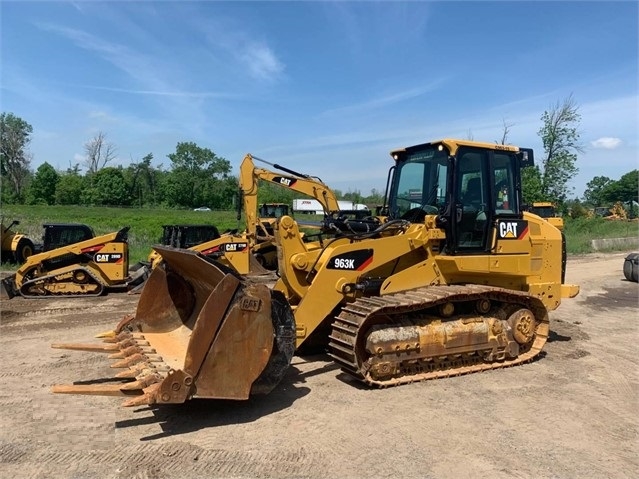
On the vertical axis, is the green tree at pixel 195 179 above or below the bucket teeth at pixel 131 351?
above

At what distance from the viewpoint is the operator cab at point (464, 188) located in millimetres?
6695

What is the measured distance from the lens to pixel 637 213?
164ft

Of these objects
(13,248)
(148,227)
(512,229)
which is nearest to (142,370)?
(512,229)

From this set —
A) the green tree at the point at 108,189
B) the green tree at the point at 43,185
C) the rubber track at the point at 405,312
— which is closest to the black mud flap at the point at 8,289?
the rubber track at the point at 405,312

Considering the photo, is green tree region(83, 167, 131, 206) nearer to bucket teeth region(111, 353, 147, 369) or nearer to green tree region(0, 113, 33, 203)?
green tree region(0, 113, 33, 203)

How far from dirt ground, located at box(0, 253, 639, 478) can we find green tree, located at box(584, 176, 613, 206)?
325ft

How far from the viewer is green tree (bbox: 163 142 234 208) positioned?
80.2 m

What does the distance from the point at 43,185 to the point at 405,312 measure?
6908cm

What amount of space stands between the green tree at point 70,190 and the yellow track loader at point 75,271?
60.0 m

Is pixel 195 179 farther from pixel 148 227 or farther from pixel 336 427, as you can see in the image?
pixel 336 427

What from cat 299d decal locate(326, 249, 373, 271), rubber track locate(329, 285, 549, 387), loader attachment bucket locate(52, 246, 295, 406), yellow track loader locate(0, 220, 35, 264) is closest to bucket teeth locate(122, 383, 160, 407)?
loader attachment bucket locate(52, 246, 295, 406)

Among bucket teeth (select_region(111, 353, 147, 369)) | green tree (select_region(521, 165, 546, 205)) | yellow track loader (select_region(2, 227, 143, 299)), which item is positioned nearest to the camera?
bucket teeth (select_region(111, 353, 147, 369))

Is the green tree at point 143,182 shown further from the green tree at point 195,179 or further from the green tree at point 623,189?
the green tree at point 623,189

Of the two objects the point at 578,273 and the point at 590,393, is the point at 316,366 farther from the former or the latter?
the point at 578,273
